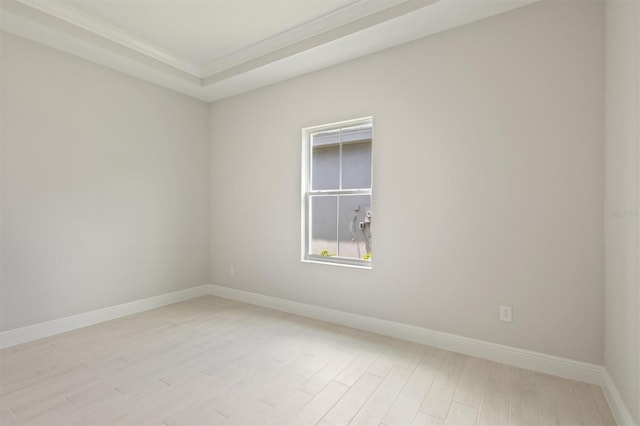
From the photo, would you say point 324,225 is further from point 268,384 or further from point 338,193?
point 268,384

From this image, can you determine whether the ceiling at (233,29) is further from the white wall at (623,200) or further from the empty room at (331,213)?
the white wall at (623,200)

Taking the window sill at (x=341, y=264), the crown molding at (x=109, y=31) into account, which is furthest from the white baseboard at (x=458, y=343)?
the crown molding at (x=109, y=31)

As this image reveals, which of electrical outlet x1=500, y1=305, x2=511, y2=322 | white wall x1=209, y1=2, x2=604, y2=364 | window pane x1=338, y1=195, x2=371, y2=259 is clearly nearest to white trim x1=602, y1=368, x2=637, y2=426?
white wall x1=209, y1=2, x2=604, y2=364

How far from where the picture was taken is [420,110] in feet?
9.31

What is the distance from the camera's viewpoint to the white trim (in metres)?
1.64

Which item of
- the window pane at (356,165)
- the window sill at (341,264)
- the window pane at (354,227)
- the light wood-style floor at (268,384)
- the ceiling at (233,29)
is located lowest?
the light wood-style floor at (268,384)

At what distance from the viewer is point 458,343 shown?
2633 mm

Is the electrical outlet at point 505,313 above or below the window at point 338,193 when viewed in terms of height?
below

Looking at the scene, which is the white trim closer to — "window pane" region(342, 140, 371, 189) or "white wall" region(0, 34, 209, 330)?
"window pane" region(342, 140, 371, 189)

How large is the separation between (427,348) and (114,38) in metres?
4.29

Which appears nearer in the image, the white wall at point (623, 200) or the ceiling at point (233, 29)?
the white wall at point (623, 200)

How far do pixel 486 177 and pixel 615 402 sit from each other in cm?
165

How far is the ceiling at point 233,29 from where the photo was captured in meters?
2.55

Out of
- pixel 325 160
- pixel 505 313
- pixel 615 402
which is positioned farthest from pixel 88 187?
pixel 615 402
